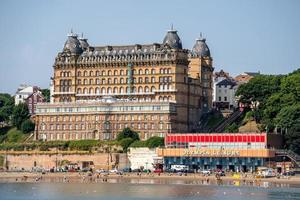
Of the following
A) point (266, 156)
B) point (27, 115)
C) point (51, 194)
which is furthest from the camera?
point (27, 115)

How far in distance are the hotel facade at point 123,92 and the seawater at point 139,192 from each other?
31.7 m

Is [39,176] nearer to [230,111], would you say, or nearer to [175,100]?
[175,100]

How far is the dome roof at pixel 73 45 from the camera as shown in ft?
636

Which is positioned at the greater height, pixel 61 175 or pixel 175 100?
pixel 175 100

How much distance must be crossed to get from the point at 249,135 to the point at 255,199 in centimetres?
4016

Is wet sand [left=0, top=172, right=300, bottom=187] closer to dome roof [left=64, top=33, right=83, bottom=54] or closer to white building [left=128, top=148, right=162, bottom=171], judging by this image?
white building [left=128, top=148, right=162, bottom=171]

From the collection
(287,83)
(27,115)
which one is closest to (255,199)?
(287,83)

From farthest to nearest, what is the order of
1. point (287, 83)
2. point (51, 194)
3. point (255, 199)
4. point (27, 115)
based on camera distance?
point (27, 115)
point (287, 83)
point (51, 194)
point (255, 199)

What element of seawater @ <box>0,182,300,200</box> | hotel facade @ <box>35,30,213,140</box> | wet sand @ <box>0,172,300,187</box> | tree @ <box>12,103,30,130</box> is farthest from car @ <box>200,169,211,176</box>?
tree @ <box>12,103,30,130</box>

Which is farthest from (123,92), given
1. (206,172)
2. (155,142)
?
(206,172)

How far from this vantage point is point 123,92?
7500 inches

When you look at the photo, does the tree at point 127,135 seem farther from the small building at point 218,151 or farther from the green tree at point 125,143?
the small building at point 218,151

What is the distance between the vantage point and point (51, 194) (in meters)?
136

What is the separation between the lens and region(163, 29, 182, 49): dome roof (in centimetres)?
18788
